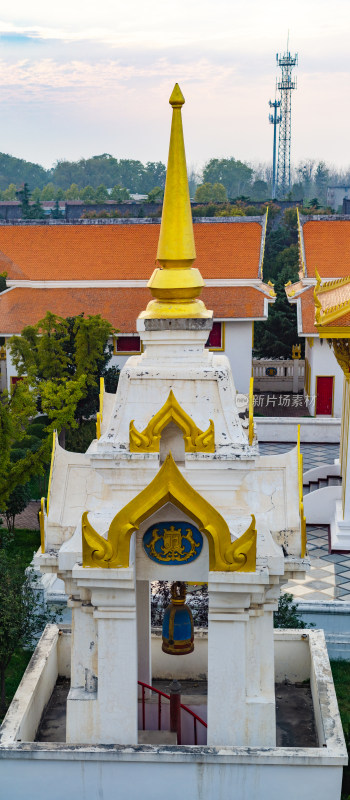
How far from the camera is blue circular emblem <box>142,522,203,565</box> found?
8.04 meters

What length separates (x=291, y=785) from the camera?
7.79 m

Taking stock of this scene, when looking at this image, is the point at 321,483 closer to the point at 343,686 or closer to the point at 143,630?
the point at 343,686

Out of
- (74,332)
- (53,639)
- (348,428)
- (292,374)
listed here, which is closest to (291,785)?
(53,639)

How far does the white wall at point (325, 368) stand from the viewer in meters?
29.7

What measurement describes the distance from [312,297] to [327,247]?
3.79 metres

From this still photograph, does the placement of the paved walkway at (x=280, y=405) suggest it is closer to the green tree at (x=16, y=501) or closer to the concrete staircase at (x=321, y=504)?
the concrete staircase at (x=321, y=504)

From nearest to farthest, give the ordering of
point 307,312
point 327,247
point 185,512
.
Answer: point 185,512
point 307,312
point 327,247

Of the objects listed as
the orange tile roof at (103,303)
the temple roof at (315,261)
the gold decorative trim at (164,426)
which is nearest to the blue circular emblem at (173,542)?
the gold decorative trim at (164,426)

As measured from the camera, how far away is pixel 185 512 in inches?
Answer: 306

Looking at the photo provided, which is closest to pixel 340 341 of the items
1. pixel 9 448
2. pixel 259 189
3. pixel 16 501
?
pixel 9 448

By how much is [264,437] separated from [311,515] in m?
7.17

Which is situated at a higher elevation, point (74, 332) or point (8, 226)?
point (8, 226)

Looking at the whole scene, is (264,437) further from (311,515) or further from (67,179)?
(67,179)

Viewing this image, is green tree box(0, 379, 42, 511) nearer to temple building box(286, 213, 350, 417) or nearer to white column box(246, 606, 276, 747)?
temple building box(286, 213, 350, 417)
